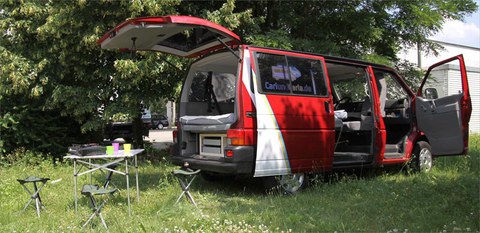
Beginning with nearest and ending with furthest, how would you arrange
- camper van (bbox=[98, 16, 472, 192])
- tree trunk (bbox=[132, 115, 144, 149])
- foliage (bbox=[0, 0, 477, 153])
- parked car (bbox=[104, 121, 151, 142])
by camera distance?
camper van (bbox=[98, 16, 472, 192]) → foliage (bbox=[0, 0, 477, 153]) → tree trunk (bbox=[132, 115, 144, 149]) → parked car (bbox=[104, 121, 151, 142])

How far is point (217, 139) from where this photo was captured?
20.1 feet

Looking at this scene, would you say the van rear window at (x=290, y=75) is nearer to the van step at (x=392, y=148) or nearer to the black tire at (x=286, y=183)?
the black tire at (x=286, y=183)

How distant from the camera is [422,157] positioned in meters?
7.58

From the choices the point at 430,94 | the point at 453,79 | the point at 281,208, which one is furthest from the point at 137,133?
the point at 453,79

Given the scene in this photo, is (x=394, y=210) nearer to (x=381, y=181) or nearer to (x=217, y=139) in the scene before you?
(x=381, y=181)

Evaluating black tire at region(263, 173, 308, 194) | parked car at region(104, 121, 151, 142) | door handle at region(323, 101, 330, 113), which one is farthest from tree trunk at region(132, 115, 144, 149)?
door handle at region(323, 101, 330, 113)

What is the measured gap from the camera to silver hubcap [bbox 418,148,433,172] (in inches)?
297

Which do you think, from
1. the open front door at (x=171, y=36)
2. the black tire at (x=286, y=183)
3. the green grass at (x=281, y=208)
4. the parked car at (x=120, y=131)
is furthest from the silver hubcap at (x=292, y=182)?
the parked car at (x=120, y=131)

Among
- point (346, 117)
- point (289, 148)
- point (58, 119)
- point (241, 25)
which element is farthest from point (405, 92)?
point (58, 119)

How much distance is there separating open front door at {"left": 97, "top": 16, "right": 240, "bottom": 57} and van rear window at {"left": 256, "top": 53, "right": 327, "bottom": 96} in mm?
535

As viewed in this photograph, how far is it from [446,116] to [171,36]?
4701 mm

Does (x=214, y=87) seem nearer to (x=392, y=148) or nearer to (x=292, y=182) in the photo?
(x=292, y=182)

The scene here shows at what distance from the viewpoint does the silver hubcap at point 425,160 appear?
7.55 meters

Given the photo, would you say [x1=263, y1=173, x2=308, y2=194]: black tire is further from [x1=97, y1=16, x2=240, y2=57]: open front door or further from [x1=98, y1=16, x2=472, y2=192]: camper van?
[x1=97, y1=16, x2=240, y2=57]: open front door
